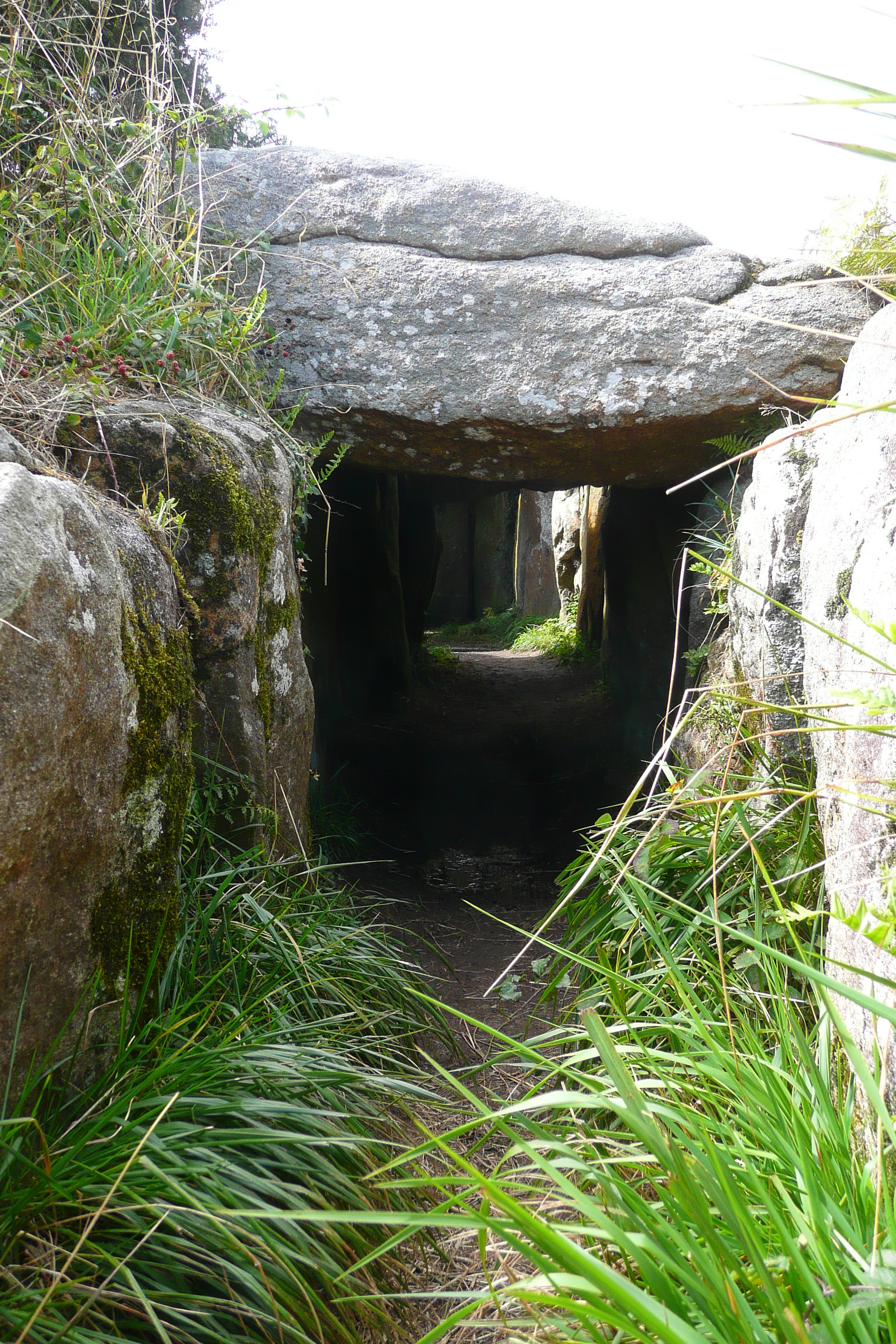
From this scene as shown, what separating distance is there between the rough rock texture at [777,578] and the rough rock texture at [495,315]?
2.82 ft

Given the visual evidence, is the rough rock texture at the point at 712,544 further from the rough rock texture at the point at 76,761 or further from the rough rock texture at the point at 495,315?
the rough rock texture at the point at 76,761

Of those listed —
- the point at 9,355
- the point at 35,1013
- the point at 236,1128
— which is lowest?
the point at 236,1128

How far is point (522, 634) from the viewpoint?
12.7 metres

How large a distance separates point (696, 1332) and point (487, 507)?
51.8 feet

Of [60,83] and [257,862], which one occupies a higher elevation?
[60,83]

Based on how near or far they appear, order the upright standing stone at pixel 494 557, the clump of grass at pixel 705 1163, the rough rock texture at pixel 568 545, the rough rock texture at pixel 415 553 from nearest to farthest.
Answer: the clump of grass at pixel 705 1163 → the rough rock texture at pixel 415 553 → the rough rock texture at pixel 568 545 → the upright standing stone at pixel 494 557

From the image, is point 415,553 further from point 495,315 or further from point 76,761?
point 76,761

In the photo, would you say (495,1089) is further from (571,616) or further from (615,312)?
(571,616)

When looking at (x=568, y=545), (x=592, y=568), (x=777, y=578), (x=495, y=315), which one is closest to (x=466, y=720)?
(x=592, y=568)

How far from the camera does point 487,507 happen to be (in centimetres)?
1611

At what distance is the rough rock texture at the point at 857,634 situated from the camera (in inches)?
49.6

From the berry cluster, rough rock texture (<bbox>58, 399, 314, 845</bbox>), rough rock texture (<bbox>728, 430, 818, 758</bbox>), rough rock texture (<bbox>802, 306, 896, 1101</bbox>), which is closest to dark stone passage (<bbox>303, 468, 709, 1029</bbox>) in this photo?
rough rock texture (<bbox>58, 399, 314, 845</bbox>)

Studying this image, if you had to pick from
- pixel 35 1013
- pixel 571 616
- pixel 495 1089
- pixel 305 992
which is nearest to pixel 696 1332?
pixel 35 1013

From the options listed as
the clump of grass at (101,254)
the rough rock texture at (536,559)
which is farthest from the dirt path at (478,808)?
the rough rock texture at (536,559)
